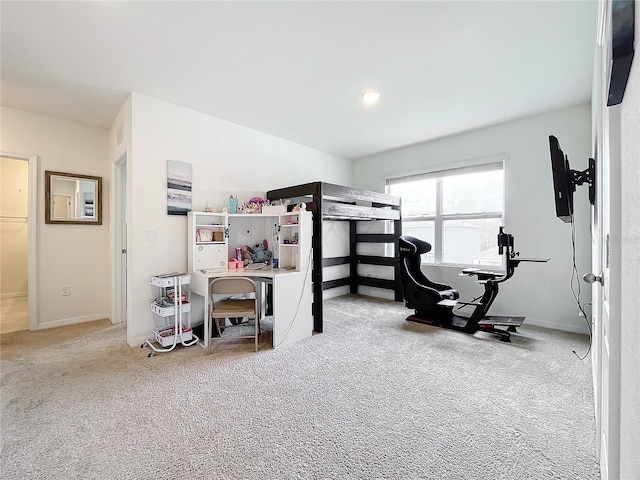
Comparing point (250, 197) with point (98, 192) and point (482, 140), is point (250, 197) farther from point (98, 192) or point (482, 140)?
point (482, 140)

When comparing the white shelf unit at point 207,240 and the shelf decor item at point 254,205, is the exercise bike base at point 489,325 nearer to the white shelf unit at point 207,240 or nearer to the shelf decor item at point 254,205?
the shelf decor item at point 254,205

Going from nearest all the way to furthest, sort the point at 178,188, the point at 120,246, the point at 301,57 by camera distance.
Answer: the point at 301,57
the point at 178,188
the point at 120,246

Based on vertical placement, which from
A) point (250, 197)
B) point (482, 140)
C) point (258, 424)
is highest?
point (482, 140)

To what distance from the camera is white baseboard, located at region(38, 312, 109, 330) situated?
359 centimetres

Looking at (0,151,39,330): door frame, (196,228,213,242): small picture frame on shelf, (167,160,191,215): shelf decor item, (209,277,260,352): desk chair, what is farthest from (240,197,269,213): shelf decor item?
(0,151,39,330): door frame

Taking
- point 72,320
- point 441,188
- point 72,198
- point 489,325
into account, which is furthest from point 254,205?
Answer: point 489,325

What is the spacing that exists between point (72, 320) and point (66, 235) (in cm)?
110

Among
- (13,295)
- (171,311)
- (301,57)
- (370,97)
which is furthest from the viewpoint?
(13,295)

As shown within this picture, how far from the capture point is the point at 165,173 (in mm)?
3287

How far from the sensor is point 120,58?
248 cm

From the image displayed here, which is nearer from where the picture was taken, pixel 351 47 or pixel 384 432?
pixel 384 432

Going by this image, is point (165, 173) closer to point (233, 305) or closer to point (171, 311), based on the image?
point (171, 311)

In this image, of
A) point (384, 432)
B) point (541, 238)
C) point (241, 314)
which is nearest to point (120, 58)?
point (241, 314)

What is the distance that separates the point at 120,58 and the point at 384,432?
3.47m
